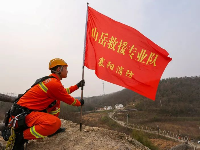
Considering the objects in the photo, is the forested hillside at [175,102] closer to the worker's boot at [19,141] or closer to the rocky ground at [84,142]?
the rocky ground at [84,142]

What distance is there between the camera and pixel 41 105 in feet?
11.0

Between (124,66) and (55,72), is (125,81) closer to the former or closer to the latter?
(124,66)

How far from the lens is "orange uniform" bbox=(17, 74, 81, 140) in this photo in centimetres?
312

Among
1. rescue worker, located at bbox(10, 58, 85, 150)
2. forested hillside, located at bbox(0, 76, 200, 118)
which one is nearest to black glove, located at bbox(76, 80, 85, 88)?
rescue worker, located at bbox(10, 58, 85, 150)

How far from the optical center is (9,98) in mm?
4414

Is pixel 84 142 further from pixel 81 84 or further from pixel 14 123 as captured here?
pixel 14 123

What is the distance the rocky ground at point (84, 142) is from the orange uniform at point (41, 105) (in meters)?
0.87

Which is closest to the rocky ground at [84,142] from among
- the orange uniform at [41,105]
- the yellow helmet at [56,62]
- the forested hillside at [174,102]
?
the orange uniform at [41,105]

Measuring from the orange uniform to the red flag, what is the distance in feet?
5.72

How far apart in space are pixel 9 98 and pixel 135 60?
3.56 metres

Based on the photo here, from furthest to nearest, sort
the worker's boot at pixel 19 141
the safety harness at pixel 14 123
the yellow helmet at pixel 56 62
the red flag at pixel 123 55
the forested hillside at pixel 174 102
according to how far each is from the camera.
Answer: the forested hillside at pixel 174 102 → the red flag at pixel 123 55 → the yellow helmet at pixel 56 62 → the worker's boot at pixel 19 141 → the safety harness at pixel 14 123

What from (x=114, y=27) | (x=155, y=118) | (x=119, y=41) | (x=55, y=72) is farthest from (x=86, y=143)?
(x=155, y=118)

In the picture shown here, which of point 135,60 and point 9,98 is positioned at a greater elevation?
point 135,60

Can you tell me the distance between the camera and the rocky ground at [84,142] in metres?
3.84
